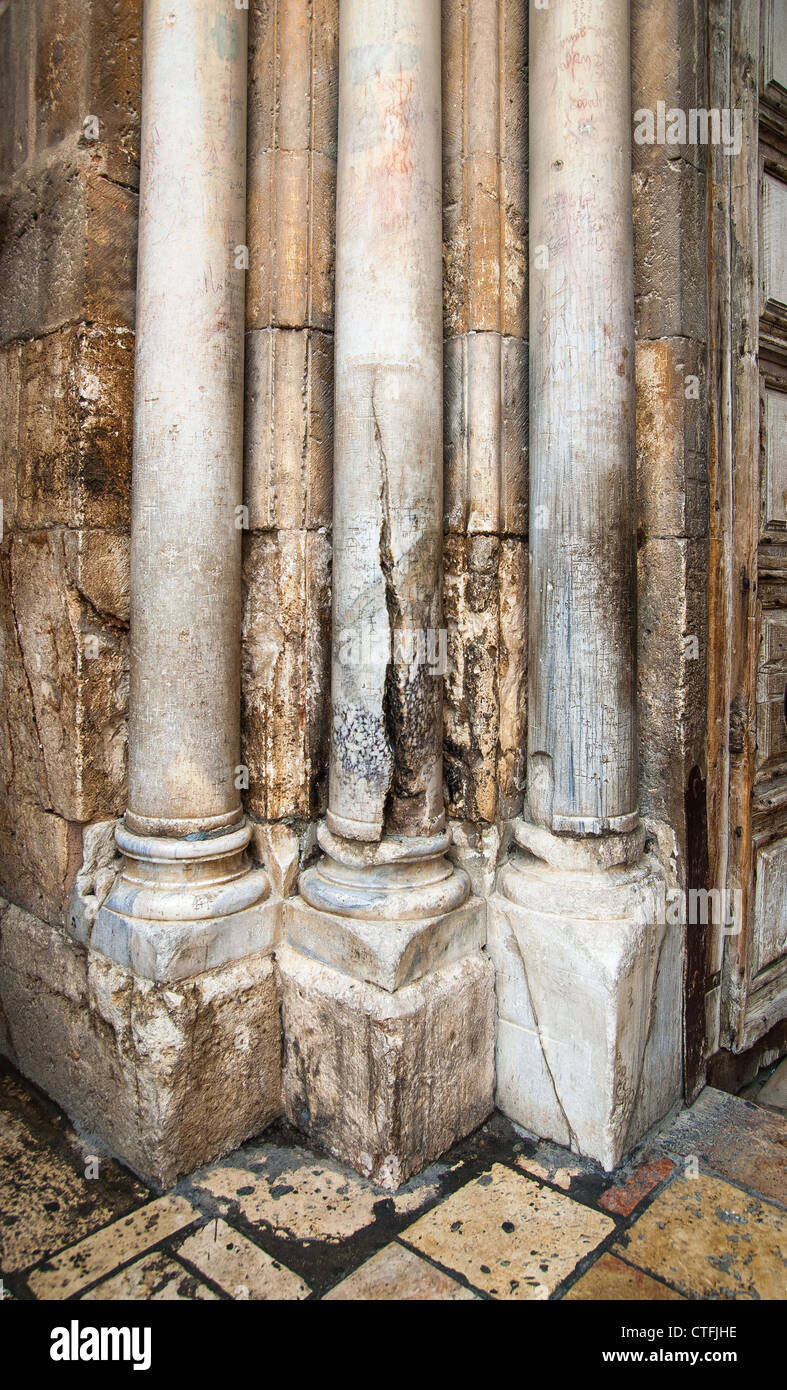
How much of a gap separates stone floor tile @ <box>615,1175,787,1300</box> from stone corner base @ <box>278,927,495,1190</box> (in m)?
0.50

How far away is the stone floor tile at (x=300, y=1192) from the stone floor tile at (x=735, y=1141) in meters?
0.69

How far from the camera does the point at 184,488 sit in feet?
6.82

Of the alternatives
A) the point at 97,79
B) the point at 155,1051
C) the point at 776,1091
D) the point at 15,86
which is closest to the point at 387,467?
the point at 97,79

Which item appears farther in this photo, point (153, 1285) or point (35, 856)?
point (35, 856)

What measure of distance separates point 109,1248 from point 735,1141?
5.15 ft

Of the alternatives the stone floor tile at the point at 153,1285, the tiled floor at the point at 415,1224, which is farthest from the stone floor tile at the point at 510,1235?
the stone floor tile at the point at 153,1285

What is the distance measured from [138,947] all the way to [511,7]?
9.21 feet

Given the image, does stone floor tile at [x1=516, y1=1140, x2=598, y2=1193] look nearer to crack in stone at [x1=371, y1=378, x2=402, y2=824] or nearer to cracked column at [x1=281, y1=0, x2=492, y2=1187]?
cracked column at [x1=281, y1=0, x2=492, y2=1187]

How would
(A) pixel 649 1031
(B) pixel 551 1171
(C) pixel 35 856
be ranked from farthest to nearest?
(C) pixel 35 856
(A) pixel 649 1031
(B) pixel 551 1171

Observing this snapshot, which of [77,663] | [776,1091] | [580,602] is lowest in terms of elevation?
[776,1091]

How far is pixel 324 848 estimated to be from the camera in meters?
2.22

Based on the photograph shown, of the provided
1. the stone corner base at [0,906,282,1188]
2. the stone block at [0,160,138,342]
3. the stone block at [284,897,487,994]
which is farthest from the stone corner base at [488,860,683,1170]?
the stone block at [0,160,138,342]

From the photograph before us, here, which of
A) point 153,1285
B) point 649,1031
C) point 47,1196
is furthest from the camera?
point 649,1031

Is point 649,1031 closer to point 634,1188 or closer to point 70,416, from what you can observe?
point 634,1188
